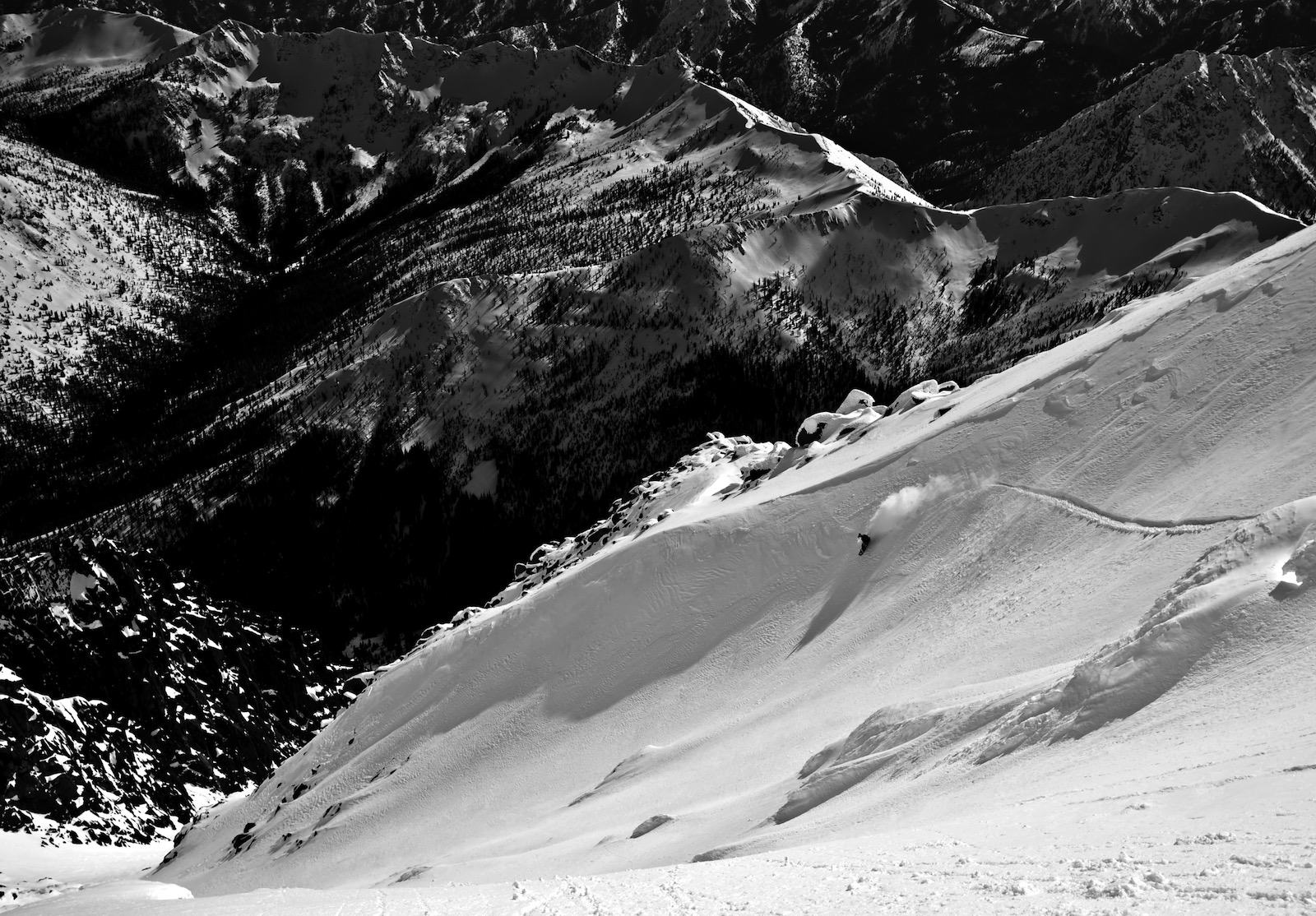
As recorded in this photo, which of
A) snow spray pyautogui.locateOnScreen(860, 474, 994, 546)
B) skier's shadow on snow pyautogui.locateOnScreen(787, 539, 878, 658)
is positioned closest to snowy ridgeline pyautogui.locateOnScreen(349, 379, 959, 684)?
snow spray pyautogui.locateOnScreen(860, 474, 994, 546)

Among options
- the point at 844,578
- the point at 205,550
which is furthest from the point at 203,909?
the point at 205,550

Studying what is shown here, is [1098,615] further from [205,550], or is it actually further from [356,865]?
[205,550]

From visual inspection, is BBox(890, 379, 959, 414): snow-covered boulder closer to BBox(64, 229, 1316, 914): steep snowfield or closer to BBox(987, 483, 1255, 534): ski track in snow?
BBox(64, 229, 1316, 914): steep snowfield

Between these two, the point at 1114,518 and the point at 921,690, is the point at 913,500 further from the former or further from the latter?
the point at 921,690

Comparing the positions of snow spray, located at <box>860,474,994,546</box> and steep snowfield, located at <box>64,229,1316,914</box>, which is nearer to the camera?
steep snowfield, located at <box>64,229,1316,914</box>

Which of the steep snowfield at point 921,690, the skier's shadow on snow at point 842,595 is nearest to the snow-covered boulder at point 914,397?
the steep snowfield at point 921,690

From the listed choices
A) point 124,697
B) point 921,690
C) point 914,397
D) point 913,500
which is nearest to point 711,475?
point 914,397
